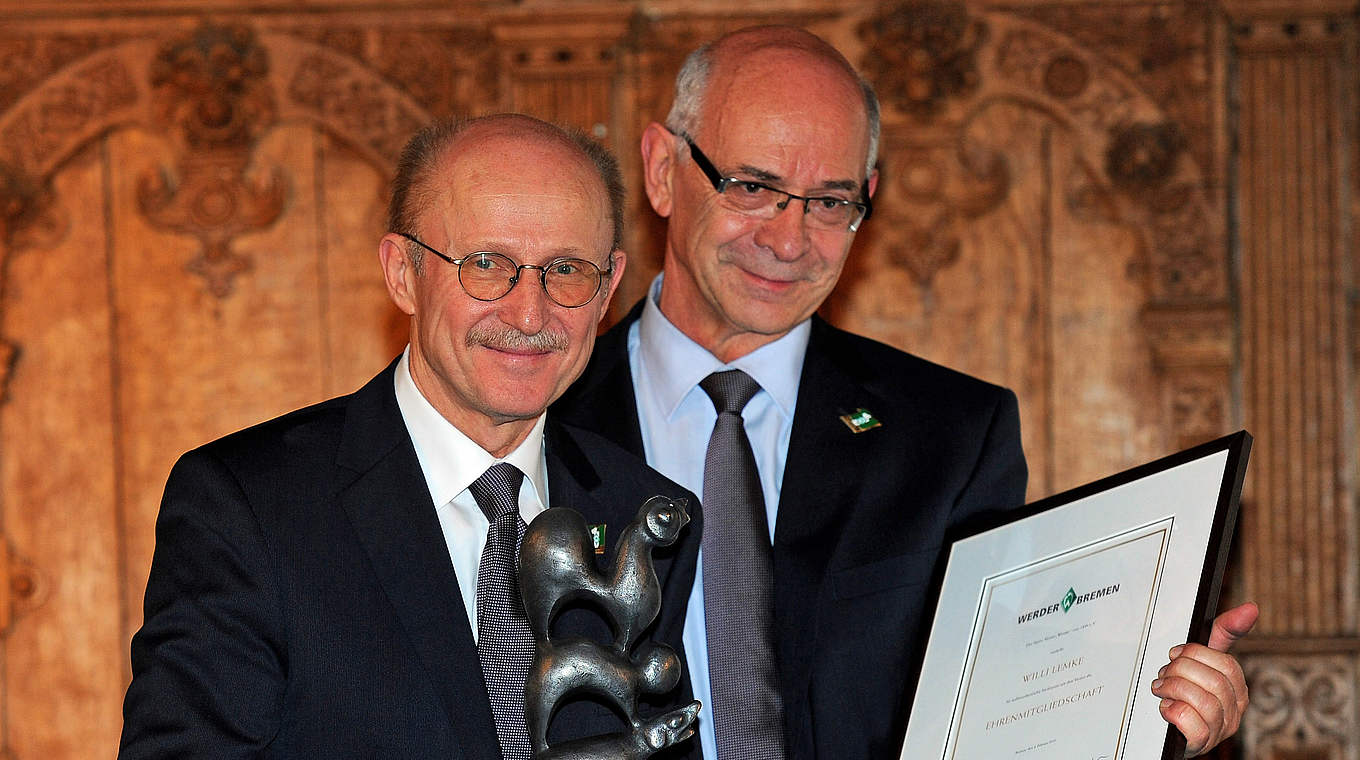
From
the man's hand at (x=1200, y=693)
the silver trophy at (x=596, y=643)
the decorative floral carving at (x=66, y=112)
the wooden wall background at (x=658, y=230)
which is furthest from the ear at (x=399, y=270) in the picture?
the decorative floral carving at (x=66, y=112)

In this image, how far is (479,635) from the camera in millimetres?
1823

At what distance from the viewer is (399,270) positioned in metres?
1.96

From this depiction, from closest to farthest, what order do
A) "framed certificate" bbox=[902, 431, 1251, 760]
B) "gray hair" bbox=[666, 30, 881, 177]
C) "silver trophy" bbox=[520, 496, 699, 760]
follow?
1. "silver trophy" bbox=[520, 496, 699, 760]
2. "framed certificate" bbox=[902, 431, 1251, 760]
3. "gray hair" bbox=[666, 30, 881, 177]

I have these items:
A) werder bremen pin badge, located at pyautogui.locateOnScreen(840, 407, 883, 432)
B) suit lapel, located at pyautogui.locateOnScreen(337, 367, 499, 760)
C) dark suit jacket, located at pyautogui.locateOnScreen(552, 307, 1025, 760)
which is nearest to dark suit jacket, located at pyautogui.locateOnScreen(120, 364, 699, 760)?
suit lapel, located at pyautogui.locateOnScreen(337, 367, 499, 760)

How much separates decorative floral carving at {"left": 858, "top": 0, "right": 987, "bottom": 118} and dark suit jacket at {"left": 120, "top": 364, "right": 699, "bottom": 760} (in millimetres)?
2803

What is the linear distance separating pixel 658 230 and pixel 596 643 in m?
2.85

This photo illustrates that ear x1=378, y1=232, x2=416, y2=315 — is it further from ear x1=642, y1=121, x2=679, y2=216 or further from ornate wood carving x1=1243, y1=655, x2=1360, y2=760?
ornate wood carving x1=1243, y1=655, x2=1360, y2=760

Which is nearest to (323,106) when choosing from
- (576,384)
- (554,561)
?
(576,384)

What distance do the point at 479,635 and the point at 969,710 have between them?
0.71 metres

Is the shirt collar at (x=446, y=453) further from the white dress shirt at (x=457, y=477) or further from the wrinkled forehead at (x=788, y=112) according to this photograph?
the wrinkled forehead at (x=788, y=112)

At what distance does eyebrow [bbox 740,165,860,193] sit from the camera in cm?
246

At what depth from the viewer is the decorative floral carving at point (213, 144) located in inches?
172

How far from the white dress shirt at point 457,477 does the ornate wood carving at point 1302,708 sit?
3.06 m

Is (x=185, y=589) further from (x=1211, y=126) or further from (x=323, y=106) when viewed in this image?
(x=1211, y=126)
